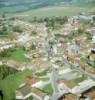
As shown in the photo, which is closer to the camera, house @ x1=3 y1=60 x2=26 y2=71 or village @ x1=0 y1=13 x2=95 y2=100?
village @ x1=0 y1=13 x2=95 y2=100

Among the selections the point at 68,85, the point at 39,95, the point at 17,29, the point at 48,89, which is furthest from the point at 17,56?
the point at 17,29

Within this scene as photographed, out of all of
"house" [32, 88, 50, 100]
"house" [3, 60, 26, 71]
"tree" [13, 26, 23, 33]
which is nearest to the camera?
"house" [32, 88, 50, 100]

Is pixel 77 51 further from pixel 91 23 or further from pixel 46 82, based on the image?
pixel 91 23

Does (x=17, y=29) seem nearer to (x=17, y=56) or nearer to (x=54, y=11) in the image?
(x=17, y=56)

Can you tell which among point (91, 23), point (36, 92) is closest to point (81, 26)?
point (91, 23)

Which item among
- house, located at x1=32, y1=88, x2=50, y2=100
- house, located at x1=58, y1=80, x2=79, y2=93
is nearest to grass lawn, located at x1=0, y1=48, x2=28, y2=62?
house, located at x1=58, y1=80, x2=79, y2=93

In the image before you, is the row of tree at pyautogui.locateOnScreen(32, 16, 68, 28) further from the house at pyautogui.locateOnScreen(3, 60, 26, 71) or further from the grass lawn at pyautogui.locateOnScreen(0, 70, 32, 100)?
the grass lawn at pyautogui.locateOnScreen(0, 70, 32, 100)

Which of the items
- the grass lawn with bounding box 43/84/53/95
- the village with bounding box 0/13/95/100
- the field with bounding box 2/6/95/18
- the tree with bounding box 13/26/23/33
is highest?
the field with bounding box 2/6/95/18
